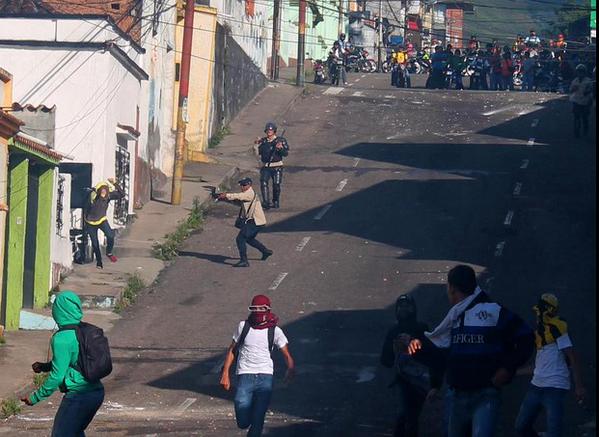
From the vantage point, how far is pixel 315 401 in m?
13.6

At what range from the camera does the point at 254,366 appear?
10.5 metres

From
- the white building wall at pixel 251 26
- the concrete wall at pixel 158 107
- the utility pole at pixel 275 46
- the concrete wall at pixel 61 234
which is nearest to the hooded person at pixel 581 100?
the white building wall at pixel 251 26

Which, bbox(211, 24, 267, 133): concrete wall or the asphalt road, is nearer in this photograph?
the asphalt road

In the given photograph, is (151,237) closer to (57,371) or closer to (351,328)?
(351,328)

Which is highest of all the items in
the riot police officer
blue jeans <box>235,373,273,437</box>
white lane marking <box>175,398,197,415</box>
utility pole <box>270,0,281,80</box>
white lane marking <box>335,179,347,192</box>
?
utility pole <box>270,0,281,80</box>

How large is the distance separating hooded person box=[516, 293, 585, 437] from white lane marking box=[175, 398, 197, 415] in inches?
176

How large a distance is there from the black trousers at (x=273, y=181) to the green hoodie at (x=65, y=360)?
657 inches

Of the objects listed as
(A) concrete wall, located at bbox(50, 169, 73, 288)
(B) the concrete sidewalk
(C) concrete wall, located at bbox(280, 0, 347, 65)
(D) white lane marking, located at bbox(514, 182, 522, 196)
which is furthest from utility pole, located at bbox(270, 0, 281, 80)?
(A) concrete wall, located at bbox(50, 169, 73, 288)

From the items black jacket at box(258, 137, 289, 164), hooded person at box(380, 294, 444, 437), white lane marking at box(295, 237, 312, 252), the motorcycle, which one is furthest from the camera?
the motorcycle

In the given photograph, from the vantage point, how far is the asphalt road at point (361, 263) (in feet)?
44.2

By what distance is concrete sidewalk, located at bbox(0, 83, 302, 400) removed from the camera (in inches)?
643

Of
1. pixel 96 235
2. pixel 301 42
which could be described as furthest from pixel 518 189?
pixel 301 42

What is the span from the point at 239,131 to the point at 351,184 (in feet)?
25.8

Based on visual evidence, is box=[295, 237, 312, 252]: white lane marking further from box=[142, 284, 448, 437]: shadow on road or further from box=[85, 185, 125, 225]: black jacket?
box=[142, 284, 448, 437]: shadow on road
